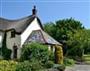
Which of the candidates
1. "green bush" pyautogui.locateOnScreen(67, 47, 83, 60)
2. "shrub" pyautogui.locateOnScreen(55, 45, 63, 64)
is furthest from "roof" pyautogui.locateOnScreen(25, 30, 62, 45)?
"green bush" pyautogui.locateOnScreen(67, 47, 83, 60)

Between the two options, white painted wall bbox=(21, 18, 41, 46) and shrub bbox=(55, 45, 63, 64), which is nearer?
shrub bbox=(55, 45, 63, 64)

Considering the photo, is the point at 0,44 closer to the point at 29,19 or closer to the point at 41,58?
the point at 29,19

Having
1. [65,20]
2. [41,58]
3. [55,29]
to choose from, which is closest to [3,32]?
[41,58]

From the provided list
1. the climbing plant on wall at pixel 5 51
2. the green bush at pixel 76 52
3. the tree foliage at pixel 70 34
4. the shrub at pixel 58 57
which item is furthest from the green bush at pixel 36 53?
the green bush at pixel 76 52

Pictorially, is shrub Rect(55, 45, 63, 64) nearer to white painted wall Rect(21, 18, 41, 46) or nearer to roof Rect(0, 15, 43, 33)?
white painted wall Rect(21, 18, 41, 46)

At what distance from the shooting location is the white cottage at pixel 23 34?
45375 millimetres

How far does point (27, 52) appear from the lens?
40.3m

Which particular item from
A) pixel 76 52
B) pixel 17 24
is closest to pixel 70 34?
pixel 76 52

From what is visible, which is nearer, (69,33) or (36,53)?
(36,53)

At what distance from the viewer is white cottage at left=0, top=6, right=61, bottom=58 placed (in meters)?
45.4

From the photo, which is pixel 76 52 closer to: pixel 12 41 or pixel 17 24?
pixel 17 24

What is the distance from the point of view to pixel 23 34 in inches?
1797

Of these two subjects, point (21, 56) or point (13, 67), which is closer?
point (13, 67)

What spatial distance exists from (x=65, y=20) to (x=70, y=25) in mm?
4909
